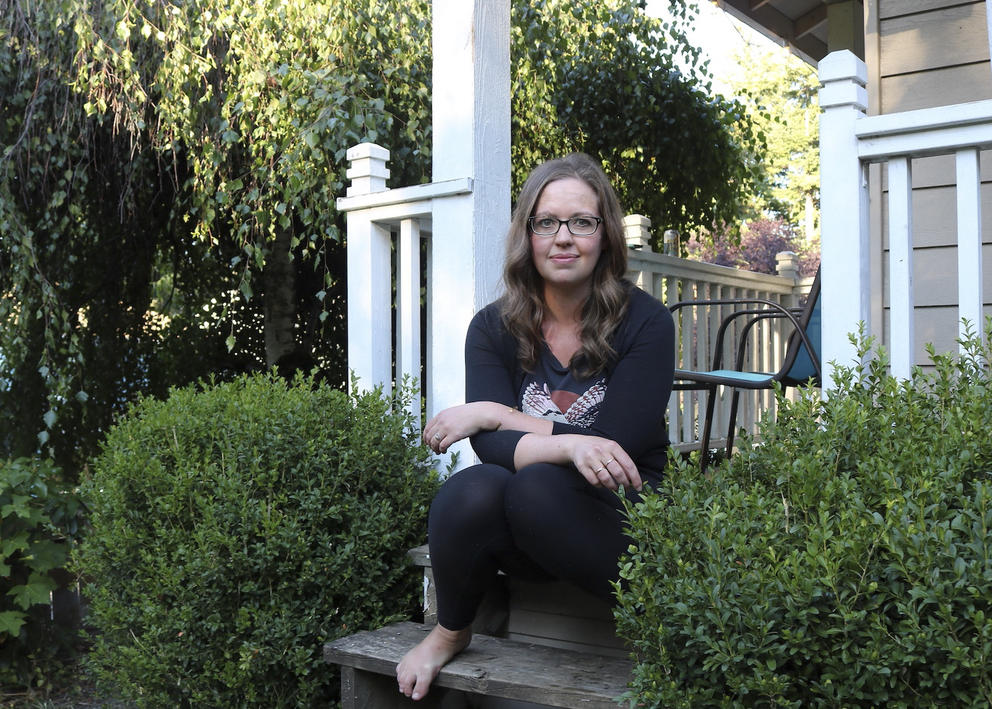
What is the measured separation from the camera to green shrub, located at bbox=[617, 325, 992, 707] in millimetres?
1142

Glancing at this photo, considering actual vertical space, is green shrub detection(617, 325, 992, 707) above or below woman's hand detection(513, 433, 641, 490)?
below

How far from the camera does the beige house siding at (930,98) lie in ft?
10.5

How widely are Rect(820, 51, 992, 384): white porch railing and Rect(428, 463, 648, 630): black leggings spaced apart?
628mm

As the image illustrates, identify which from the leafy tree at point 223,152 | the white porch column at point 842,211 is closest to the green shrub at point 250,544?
the white porch column at point 842,211

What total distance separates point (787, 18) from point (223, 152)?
11.2ft

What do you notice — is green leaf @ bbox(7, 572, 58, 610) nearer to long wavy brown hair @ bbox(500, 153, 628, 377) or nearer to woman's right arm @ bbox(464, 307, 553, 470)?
woman's right arm @ bbox(464, 307, 553, 470)

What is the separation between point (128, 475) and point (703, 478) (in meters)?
1.53

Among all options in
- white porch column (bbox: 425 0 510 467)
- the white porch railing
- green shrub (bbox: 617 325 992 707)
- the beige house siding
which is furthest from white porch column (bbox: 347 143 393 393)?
the beige house siding

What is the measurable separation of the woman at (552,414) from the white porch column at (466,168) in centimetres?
38

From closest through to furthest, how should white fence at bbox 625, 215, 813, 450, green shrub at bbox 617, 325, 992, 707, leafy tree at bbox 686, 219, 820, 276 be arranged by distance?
green shrub at bbox 617, 325, 992, 707, white fence at bbox 625, 215, 813, 450, leafy tree at bbox 686, 219, 820, 276

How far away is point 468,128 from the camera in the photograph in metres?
2.45

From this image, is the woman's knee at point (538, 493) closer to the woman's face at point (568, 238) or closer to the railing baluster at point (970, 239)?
the woman's face at point (568, 238)

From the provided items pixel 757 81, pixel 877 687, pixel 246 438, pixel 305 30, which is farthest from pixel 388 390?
pixel 757 81

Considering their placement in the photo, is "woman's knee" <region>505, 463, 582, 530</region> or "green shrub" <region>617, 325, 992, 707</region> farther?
"woman's knee" <region>505, 463, 582, 530</region>
